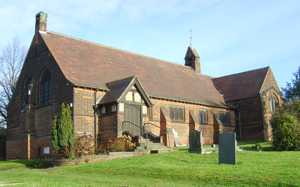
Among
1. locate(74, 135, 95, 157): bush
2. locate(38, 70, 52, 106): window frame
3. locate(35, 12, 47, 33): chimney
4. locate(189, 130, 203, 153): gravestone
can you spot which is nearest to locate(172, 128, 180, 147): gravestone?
locate(74, 135, 95, 157): bush

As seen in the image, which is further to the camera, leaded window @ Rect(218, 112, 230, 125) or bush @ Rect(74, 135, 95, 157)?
leaded window @ Rect(218, 112, 230, 125)

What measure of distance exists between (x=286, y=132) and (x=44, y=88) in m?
21.3

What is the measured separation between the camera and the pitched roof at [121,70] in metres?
39.9

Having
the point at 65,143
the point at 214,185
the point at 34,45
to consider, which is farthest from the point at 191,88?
the point at 214,185

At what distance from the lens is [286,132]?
34.6 meters

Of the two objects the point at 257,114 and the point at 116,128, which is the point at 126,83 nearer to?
the point at 116,128

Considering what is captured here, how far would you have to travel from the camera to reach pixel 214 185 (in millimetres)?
19281

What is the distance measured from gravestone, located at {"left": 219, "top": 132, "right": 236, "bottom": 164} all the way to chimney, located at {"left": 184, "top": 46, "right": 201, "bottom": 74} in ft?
111

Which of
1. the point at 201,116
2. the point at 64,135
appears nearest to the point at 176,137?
the point at 201,116

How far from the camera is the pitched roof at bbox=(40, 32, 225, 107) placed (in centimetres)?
3991

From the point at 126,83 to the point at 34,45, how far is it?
10980mm

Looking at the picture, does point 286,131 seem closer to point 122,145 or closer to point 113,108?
point 122,145

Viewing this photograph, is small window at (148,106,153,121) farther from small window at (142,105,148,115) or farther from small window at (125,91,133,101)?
small window at (125,91,133,101)

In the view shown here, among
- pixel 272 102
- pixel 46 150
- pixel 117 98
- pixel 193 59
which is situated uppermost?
pixel 193 59
